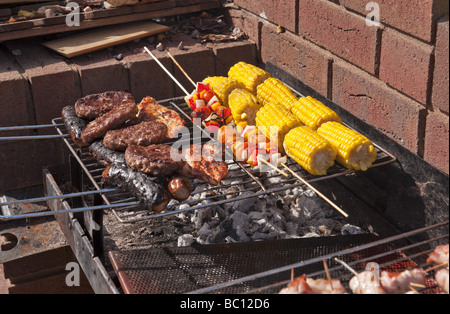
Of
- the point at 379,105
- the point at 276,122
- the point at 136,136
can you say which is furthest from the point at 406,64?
the point at 136,136

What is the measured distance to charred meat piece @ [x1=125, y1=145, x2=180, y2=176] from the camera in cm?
434

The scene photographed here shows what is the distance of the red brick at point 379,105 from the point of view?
449 centimetres

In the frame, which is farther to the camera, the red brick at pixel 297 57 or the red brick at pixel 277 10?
the red brick at pixel 277 10

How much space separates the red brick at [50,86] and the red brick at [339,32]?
2.09 meters

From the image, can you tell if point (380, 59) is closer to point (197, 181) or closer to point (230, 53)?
point (197, 181)

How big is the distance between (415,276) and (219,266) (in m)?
1.31

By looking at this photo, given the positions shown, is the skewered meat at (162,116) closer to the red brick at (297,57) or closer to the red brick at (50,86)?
the red brick at (50,86)

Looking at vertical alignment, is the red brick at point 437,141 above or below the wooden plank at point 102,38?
below

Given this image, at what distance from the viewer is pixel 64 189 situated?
581 cm

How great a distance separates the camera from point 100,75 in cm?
596

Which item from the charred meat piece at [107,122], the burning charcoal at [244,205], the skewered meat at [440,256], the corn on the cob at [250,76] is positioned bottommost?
the burning charcoal at [244,205]

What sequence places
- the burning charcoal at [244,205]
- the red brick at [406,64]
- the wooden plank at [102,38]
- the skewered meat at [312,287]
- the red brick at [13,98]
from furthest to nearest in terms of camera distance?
1. the wooden plank at [102,38]
2. the red brick at [13,98]
3. the burning charcoal at [244,205]
4. the red brick at [406,64]
5. the skewered meat at [312,287]

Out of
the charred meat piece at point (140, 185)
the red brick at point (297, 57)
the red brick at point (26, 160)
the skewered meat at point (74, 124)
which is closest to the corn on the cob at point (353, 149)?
the red brick at point (297, 57)

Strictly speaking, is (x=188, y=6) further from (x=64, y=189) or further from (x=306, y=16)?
(x=64, y=189)
